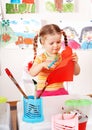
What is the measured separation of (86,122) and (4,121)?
0.26 m

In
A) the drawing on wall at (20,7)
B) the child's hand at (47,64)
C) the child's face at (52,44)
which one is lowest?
the child's hand at (47,64)

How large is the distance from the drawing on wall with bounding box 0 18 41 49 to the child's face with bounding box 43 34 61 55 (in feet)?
0.76

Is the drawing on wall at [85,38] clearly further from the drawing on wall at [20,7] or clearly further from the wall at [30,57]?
the drawing on wall at [20,7]

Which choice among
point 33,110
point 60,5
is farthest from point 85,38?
point 33,110

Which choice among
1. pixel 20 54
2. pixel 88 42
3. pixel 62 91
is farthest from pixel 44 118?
pixel 88 42

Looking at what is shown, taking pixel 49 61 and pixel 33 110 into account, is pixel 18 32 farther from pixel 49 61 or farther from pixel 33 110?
pixel 33 110

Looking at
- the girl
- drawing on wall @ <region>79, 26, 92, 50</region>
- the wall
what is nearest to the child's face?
the girl

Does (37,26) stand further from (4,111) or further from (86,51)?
(4,111)

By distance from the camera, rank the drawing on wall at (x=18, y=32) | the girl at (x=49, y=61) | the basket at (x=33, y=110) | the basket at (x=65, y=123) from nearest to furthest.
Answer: the basket at (x=65, y=123), the basket at (x=33, y=110), the girl at (x=49, y=61), the drawing on wall at (x=18, y=32)

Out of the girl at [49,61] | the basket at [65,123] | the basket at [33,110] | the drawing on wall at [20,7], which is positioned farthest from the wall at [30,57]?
the basket at [65,123]

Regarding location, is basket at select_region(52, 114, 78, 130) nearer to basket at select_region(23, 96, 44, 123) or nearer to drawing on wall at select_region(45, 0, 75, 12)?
basket at select_region(23, 96, 44, 123)

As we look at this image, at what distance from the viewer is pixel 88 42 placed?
1.48 m

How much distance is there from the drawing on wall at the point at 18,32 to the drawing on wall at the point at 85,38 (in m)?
0.25

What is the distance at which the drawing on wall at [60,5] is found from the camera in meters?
1.45
